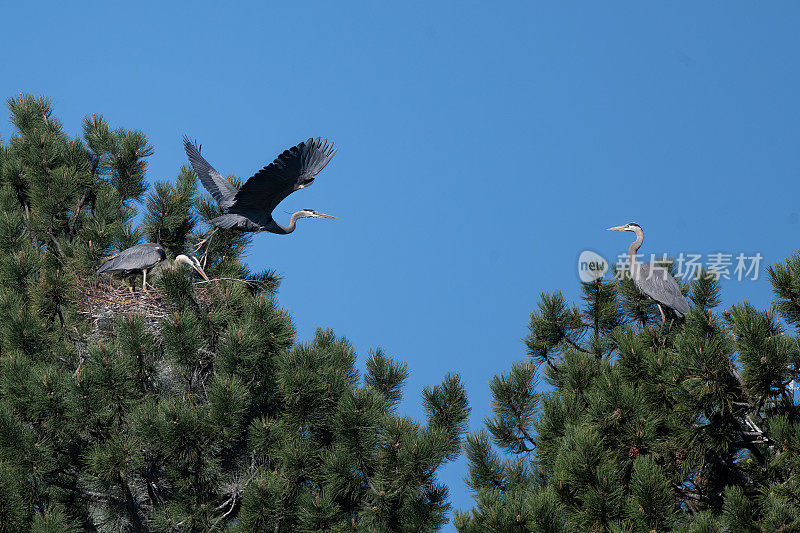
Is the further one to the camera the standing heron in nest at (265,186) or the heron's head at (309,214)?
the heron's head at (309,214)

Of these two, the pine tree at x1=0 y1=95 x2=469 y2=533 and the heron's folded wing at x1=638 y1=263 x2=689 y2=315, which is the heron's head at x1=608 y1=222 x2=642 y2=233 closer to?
the heron's folded wing at x1=638 y1=263 x2=689 y2=315

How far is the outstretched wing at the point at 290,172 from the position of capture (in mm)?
12180

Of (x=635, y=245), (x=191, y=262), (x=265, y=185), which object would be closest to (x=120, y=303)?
(x=191, y=262)

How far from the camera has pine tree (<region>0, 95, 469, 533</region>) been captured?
31.1ft

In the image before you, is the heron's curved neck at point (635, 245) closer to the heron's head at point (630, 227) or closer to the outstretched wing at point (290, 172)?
the heron's head at point (630, 227)

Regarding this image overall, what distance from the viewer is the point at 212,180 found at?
14.1 meters

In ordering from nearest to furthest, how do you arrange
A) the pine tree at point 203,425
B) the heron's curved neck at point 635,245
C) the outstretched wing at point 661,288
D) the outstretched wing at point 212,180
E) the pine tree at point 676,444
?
the pine tree at point 676,444 < the pine tree at point 203,425 < the outstretched wing at point 661,288 < the heron's curved neck at point 635,245 < the outstretched wing at point 212,180

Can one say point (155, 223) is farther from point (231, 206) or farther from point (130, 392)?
point (130, 392)

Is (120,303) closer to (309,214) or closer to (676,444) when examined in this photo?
(309,214)

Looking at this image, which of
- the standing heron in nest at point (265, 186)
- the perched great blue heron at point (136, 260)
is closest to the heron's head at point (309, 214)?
the standing heron in nest at point (265, 186)

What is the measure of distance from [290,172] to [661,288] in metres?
4.69

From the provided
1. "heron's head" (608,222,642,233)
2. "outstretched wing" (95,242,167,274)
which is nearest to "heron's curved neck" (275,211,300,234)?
"outstretched wing" (95,242,167,274)

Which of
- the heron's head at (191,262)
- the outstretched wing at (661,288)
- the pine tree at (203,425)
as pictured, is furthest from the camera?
the heron's head at (191,262)

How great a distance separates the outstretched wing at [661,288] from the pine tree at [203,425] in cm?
258
